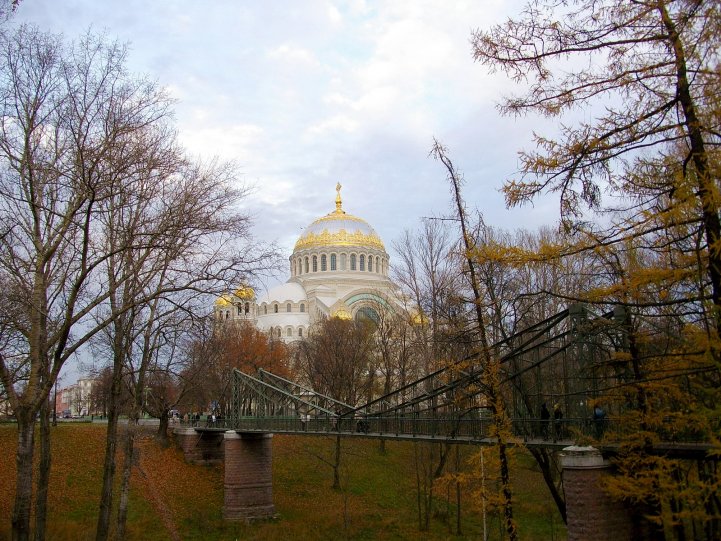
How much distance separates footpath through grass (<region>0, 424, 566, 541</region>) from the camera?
2322 cm

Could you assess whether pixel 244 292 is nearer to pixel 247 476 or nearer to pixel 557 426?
pixel 557 426

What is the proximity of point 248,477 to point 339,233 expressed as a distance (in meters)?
52.2

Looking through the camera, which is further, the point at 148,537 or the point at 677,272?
the point at 148,537

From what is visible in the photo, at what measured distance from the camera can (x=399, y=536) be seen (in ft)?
76.3

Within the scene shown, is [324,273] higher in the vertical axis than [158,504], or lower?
higher

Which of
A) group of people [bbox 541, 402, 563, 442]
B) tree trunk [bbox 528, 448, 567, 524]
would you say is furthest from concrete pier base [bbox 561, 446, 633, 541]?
tree trunk [bbox 528, 448, 567, 524]

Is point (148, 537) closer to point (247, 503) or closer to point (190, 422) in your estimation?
point (247, 503)

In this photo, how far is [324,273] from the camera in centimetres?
7562

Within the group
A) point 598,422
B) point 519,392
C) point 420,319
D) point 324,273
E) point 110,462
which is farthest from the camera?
point 324,273

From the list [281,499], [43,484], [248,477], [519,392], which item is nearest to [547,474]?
[519,392]

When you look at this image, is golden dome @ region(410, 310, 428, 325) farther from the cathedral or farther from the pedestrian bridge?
the cathedral

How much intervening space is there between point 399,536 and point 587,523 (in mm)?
14388

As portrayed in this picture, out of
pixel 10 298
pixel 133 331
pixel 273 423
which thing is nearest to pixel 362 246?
pixel 273 423

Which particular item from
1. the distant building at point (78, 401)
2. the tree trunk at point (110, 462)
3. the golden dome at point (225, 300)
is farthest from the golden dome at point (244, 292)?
the distant building at point (78, 401)
